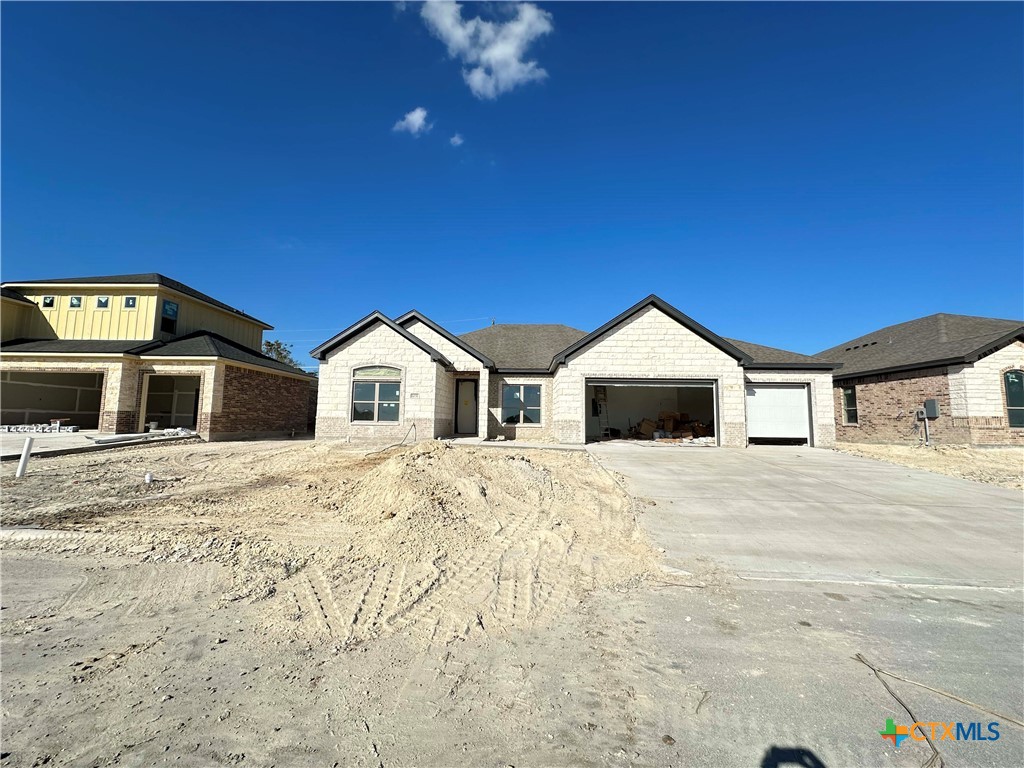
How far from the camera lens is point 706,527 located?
670 cm

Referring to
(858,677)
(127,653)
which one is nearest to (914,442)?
(858,677)

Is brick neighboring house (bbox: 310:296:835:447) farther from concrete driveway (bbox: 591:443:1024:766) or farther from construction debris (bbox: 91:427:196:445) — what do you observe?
concrete driveway (bbox: 591:443:1024:766)

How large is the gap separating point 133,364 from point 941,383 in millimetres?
32956

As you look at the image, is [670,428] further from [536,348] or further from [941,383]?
[941,383]

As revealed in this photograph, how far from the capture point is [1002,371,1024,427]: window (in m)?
16.8

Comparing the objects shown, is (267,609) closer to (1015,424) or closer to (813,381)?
(813,381)

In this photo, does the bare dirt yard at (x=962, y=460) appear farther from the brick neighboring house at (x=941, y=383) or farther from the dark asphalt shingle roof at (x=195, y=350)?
the dark asphalt shingle roof at (x=195, y=350)

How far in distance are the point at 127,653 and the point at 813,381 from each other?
2087 cm

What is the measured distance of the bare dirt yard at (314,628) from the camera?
2508 mm

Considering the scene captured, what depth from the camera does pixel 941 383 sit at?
17594 mm

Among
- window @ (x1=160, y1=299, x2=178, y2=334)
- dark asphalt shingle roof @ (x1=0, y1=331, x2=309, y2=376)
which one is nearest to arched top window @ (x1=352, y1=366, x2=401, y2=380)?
dark asphalt shingle roof @ (x1=0, y1=331, x2=309, y2=376)

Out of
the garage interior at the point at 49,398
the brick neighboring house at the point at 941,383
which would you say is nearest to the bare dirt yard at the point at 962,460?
the brick neighboring house at the point at 941,383

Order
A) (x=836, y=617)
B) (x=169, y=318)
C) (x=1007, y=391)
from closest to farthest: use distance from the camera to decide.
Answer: (x=836, y=617)
(x=1007, y=391)
(x=169, y=318)

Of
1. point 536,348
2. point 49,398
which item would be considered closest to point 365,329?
point 536,348
